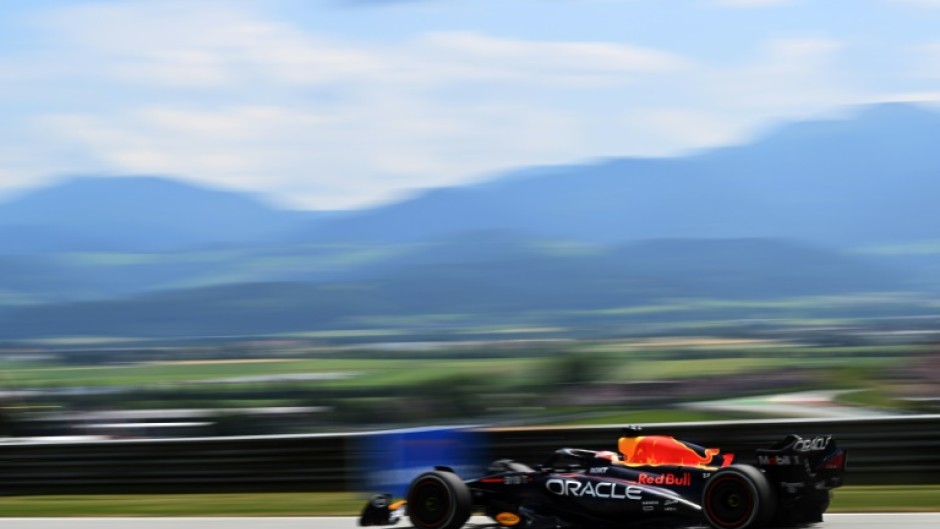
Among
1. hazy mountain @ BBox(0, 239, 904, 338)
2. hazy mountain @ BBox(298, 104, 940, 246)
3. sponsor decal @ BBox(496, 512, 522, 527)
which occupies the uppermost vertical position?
hazy mountain @ BBox(298, 104, 940, 246)

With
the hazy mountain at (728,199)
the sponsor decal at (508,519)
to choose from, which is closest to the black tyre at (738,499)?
the sponsor decal at (508,519)

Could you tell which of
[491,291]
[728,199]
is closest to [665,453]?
[491,291]

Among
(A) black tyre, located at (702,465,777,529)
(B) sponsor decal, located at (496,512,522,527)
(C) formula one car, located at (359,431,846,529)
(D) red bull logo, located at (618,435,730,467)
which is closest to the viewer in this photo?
(A) black tyre, located at (702,465,777,529)

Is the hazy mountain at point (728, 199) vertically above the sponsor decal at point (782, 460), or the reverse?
the hazy mountain at point (728, 199)

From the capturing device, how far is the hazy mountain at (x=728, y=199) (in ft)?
305

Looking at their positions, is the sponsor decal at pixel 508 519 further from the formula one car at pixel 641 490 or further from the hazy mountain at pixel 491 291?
the hazy mountain at pixel 491 291

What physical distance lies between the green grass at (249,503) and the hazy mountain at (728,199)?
74157 millimetres

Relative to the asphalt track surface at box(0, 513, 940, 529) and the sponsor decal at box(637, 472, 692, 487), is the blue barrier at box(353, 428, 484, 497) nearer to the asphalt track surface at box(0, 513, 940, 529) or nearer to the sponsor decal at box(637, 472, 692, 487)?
the asphalt track surface at box(0, 513, 940, 529)

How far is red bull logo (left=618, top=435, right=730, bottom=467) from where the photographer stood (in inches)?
317

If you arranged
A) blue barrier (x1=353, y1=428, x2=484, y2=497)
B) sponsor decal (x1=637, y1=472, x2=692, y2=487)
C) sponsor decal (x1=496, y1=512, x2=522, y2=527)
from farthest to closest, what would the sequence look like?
blue barrier (x1=353, y1=428, x2=484, y2=497)
sponsor decal (x1=496, y1=512, x2=522, y2=527)
sponsor decal (x1=637, y1=472, x2=692, y2=487)

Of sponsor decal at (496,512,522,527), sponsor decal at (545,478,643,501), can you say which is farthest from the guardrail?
sponsor decal at (545,478,643,501)

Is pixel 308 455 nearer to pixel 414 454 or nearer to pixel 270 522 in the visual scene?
pixel 270 522

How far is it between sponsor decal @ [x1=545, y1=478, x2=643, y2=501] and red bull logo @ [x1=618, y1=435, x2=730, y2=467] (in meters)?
0.29

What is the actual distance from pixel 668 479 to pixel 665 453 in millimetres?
266
